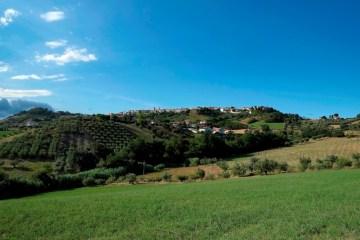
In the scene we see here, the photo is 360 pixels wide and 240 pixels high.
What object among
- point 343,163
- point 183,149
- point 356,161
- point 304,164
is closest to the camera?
point 343,163

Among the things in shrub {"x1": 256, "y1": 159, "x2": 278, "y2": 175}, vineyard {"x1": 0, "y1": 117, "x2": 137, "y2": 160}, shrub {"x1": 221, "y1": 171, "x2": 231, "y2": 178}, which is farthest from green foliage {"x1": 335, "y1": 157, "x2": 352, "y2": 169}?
vineyard {"x1": 0, "y1": 117, "x2": 137, "y2": 160}

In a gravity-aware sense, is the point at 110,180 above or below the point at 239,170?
below

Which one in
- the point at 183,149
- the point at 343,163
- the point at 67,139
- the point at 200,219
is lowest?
the point at 200,219

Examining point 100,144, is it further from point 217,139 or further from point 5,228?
point 5,228

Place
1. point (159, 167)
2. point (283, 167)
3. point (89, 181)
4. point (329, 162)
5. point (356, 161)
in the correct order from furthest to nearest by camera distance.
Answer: point (159, 167) → point (329, 162) → point (89, 181) → point (283, 167) → point (356, 161)

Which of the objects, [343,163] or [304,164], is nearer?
[343,163]

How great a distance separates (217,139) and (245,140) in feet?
32.1

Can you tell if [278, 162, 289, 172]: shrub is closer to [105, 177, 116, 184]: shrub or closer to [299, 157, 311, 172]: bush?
[299, 157, 311, 172]: bush

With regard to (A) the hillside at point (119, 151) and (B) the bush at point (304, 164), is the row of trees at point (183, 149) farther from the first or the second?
(B) the bush at point (304, 164)

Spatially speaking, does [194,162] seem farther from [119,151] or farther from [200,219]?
[200,219]

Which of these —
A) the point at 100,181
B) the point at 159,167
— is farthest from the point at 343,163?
the point at 100,181

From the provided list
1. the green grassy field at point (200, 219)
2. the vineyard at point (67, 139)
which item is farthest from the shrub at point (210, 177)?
the green grassy field at point (200, 219)

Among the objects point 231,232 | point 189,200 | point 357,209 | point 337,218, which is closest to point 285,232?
point 231,232

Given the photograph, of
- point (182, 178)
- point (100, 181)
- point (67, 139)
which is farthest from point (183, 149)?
point (100, 181)
